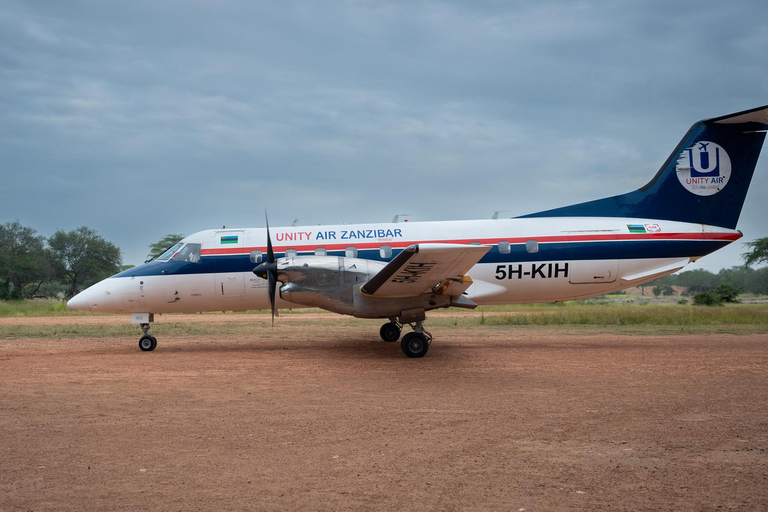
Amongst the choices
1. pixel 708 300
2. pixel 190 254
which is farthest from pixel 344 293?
pixel 708 300

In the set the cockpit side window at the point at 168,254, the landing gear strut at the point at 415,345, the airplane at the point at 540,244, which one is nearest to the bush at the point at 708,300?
the airplane at the point at 540,244

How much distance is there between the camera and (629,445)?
5.72 meters

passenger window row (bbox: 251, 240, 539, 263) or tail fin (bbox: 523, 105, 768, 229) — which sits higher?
tail fin (bbox: 523, 105, 768, 229)

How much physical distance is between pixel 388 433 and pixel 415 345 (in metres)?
6.38

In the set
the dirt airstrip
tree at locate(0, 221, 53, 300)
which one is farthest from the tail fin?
tree at locate(0, 221, 53, 300)

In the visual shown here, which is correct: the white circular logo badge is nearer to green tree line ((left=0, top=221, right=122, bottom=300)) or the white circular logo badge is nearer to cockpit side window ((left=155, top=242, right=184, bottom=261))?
cockpit side window ((left=155, top=242, right=184, bottom=261))

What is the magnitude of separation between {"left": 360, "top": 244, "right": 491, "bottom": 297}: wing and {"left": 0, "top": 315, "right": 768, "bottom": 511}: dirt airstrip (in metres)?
1.51

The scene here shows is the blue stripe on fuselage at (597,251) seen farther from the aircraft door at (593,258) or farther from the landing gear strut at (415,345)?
the landing gear strut at (415,345)

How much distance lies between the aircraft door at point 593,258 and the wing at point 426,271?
367cm

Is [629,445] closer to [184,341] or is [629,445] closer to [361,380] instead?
[361,380]

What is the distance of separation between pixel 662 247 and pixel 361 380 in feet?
29.2

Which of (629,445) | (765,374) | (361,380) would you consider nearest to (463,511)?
(629,445)

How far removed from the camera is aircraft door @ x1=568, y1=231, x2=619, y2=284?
14445 mm

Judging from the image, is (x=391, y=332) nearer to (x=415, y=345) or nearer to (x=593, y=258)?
(x=415, y=345)
